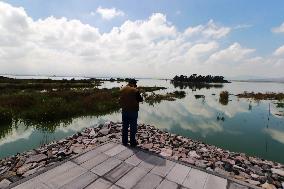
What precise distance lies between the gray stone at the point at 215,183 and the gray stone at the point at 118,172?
2.15 meters

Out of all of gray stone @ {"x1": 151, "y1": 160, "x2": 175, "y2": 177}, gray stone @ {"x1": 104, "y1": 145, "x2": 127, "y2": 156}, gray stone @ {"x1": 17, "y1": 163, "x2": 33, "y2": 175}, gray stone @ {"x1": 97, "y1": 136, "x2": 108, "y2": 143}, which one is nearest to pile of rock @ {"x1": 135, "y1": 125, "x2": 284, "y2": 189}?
gray stone @ {"x1": 151, "y1": 160, "x2": 175, "y2": 177}

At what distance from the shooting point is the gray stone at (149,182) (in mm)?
5332

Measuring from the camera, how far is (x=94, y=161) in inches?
261

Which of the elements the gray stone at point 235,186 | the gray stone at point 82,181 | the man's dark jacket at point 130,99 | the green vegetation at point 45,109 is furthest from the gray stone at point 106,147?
the green vegetation at point 45,109

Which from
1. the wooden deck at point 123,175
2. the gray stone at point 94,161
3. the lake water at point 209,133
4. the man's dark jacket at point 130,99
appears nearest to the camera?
the wooden deck at point 123,175

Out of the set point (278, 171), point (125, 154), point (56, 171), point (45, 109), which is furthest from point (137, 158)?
point (45, 109)

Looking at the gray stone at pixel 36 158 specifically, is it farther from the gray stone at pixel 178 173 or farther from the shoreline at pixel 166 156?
the gray stone at pixel 178 173

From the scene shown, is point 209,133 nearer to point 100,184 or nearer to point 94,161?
point 94,161

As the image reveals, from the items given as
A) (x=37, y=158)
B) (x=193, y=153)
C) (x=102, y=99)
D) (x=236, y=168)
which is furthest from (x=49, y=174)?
(x=102, y=99)

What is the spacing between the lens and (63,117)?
1975cm

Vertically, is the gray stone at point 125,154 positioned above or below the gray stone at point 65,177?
below

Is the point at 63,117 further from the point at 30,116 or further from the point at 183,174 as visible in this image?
the point at 183,174

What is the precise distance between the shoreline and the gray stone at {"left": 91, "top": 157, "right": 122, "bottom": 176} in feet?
4.16

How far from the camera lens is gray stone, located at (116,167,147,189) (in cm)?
537
